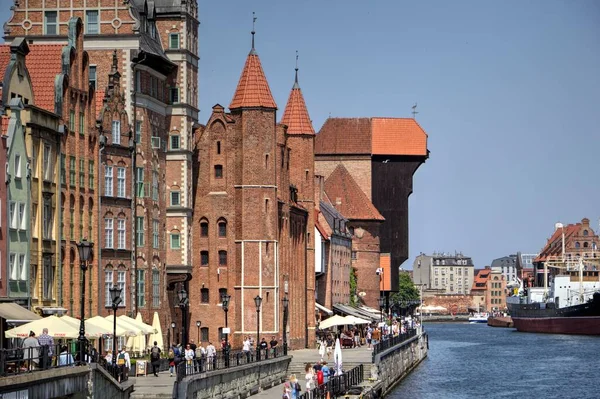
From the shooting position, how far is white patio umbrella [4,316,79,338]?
4884cm

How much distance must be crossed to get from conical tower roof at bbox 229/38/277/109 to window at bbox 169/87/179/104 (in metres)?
5.33

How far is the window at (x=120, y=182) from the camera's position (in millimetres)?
73812

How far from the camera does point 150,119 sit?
8025cm

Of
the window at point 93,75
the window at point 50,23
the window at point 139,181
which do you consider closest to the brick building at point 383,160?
the window at point 93,75

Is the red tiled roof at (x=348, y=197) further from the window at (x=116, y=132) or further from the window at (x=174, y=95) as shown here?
the window at (x=116, y=132)

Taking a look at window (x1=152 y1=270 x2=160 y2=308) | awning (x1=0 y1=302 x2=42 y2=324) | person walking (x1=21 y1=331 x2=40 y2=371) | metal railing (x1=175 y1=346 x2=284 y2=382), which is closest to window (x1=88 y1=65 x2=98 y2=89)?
window (x1=152 y1=270 x2=160 y2=308)

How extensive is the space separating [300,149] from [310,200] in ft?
12.5

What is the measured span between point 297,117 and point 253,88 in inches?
676

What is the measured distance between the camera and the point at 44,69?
222 feet

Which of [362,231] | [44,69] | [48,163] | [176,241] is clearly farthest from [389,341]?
[362,231]

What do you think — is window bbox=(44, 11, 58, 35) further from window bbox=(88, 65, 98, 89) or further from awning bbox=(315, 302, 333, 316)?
awning bbox=(315, 302, 333, 316)

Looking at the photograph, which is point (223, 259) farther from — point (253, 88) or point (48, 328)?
point (48, 328)

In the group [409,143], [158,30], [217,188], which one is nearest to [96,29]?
[158,30]

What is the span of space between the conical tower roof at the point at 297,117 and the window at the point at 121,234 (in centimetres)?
3387
